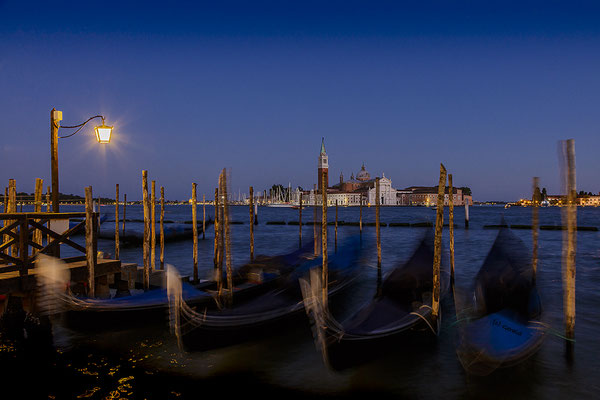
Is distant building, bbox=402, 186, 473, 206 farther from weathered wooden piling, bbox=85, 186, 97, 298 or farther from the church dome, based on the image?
weathered wooden piling, bbox=85, 186, 97, 298

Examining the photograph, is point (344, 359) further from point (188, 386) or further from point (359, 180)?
point (359, 180)

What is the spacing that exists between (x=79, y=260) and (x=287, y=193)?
129 meters

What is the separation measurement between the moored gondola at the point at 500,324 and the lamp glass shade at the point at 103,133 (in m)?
5.33

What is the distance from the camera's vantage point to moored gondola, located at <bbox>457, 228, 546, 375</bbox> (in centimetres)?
Result: 473

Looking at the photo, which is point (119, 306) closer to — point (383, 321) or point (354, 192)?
point (383, 321)

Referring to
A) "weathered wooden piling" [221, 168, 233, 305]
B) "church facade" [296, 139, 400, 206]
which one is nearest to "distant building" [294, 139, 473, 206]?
"church facade" [296, 139, 400, 206]

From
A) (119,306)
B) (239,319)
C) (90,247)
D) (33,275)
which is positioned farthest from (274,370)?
(33,275)

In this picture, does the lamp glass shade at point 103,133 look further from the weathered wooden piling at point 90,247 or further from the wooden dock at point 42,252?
the wooden dock at point 42,252

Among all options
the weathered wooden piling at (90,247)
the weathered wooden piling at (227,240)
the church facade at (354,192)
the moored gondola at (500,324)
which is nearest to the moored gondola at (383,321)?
the moored gondola at (500,324)

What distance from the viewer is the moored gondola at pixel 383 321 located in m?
4.53

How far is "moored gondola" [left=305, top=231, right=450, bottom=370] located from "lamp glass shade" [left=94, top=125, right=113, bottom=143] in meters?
3.55

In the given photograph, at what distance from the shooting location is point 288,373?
5.03 m

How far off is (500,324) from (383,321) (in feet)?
4.54

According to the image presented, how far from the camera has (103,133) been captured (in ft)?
18.9
